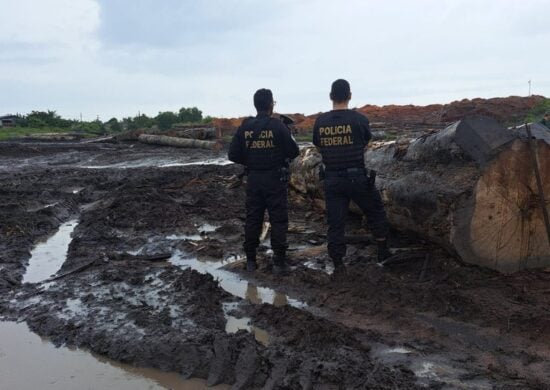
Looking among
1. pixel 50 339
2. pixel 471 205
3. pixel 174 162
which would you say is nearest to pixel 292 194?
pixel 471 205

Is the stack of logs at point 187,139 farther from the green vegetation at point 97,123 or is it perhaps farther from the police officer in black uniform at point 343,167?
the police officer in black uniform at point 343,167

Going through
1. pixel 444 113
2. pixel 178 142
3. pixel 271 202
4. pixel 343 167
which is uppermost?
pixel 444 113

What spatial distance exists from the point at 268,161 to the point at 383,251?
1.54 metres

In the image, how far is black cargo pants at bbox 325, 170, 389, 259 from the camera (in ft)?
17.5

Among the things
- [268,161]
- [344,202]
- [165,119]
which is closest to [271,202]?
[268,161]

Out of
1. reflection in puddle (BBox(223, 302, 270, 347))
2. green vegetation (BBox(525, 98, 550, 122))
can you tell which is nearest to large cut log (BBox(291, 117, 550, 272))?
reflection in puddle (BBox(223, 302, 270, 347))

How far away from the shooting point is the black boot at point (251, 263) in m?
5.89

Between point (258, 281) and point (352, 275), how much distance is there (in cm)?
100

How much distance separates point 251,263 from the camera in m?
5.92

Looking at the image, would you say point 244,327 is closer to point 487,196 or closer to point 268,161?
point 268,161

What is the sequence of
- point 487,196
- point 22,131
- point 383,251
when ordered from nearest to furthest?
point 487,196 < point 383,251 < point 22,131

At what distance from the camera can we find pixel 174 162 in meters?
19.2

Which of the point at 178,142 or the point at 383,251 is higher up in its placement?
the point at 178,142

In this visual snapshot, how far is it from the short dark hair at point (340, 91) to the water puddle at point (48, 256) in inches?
145
